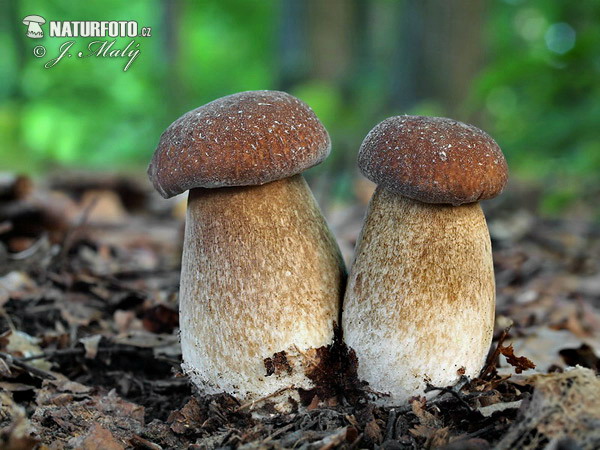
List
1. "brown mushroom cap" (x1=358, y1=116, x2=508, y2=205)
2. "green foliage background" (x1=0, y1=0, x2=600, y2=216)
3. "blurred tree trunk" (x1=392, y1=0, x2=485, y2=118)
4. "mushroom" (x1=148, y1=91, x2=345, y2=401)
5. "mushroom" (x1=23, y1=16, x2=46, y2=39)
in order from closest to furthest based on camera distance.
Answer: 1. "brown mushroom cap" (x1=358, y1=116, x2=508, y2=205)
2. "mushroom" (x1=148, y1=91, x2=345, y2=401)
3. "mushroom" (x1=23, y1=16, x2=46, y2=39)
4. "green foliage background" (x1=0, y1=0, x2=600, y2=216)
5. "blurred tree trunk" (x1=392, y1=0, x2=485, y2=118)

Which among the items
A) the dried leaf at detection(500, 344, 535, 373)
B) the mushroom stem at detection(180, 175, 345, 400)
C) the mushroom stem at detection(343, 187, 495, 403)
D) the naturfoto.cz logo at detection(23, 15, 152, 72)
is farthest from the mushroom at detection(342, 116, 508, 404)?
the naturfoto.cz logo at detection(23, 15, 152, 72)

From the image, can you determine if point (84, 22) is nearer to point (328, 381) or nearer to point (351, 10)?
point (328, 381)

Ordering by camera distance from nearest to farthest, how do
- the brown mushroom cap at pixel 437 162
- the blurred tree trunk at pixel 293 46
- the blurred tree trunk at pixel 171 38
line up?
the brown mushroom cap at pixel 437 162
the blurred tree trunk at pixel 293 46
the blurred tree trunk at pixel 171 38

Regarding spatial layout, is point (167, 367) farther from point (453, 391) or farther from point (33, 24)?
point (33, 24)

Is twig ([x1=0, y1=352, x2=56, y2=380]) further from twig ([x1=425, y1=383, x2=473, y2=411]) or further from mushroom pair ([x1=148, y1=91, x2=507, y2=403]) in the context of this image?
twig ([x1=425, y1=383, x2=473, y2=411])

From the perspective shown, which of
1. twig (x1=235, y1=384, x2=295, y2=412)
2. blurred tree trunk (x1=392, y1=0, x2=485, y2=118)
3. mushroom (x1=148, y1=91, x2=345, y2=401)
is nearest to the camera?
mushroom (x1=148, y1=91, x2=345, y2=401)

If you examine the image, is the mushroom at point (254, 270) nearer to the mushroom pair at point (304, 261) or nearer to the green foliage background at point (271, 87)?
the mushroom pair at point (304, 261)

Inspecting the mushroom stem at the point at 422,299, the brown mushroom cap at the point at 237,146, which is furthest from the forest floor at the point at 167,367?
the brown mushroom cap at the point at 237,146
